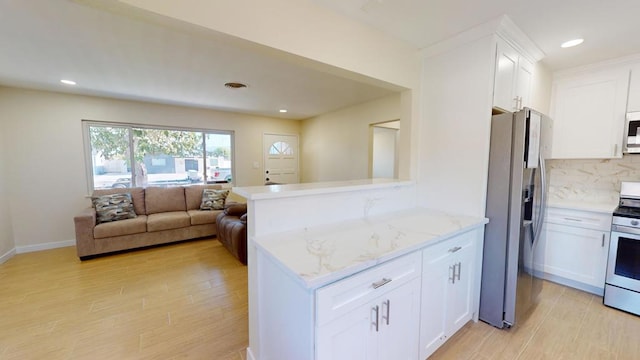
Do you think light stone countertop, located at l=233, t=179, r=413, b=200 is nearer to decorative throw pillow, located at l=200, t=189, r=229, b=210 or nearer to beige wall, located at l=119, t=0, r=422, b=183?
beige wall, located at l=119, t=0, r=422, b=183

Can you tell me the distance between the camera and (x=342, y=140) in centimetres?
506

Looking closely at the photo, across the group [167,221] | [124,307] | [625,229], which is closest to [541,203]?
[625,229]

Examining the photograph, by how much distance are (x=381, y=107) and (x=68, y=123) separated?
200 inches

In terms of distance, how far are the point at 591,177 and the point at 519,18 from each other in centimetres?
235

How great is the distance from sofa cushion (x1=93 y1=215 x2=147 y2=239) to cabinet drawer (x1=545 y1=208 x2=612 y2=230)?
17.6ft

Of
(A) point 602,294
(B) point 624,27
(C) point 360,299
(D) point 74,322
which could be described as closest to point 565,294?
(A) point 602,294

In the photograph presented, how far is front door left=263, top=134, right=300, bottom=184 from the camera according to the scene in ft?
19.8

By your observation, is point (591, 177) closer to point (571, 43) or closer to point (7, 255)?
point (571, 43)

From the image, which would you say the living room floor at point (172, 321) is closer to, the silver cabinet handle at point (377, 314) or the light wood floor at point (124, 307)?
the light wood floor at point (124, 307)

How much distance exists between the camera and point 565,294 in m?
2.56

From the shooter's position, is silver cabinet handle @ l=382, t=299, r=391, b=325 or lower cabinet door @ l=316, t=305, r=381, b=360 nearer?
lower cabinet door @ l=316, t=305, r=381, b=360

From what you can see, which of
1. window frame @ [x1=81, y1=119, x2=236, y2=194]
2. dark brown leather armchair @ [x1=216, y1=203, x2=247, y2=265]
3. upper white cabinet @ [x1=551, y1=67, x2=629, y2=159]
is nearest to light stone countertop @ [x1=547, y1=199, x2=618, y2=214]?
upper white cabinet @ [x1=551, y1=67, x2=629, y2=159]

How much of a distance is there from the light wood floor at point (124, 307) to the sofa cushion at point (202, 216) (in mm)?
716

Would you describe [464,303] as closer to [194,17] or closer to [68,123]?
[194,17]
